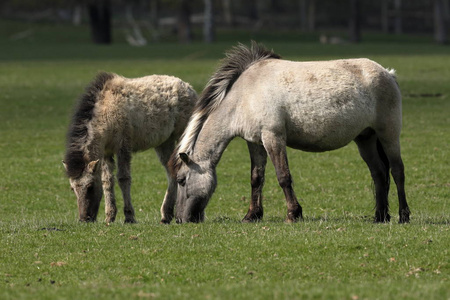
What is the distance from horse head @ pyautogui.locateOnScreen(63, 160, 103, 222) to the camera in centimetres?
1259

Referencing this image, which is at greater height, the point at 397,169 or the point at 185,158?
the point at 185,158

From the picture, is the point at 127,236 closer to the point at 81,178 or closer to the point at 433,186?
the point at 81,178

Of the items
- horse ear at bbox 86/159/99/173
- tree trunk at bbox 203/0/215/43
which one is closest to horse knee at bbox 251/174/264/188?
horse ear at bbox 86/159/99/173

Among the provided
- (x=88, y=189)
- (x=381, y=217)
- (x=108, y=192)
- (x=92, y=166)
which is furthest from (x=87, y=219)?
(x=381, y=217)

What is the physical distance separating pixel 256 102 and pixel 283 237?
235 cm

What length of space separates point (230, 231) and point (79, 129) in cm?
335

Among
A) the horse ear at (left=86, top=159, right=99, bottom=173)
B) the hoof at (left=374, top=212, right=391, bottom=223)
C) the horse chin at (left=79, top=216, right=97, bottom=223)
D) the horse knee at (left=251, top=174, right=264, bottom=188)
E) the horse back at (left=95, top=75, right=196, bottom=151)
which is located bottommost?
the hoof at (left=374, top=212, right=391, bottom=223)

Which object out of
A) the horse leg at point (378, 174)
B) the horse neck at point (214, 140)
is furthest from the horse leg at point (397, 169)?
the horse neck at point (214, 140)

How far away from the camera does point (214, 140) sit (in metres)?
12.1

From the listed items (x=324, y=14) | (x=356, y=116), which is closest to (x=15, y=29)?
(x=324, y=14)

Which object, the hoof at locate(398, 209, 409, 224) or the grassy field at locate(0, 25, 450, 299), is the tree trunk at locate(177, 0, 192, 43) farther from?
the hoof at locate(398, 209, 409, 224)

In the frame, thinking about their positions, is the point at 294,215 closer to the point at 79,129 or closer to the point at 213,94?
the point at 213,94

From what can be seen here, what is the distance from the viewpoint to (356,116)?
39.6 feet

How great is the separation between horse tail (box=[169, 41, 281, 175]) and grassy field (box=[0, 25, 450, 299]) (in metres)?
1.23
